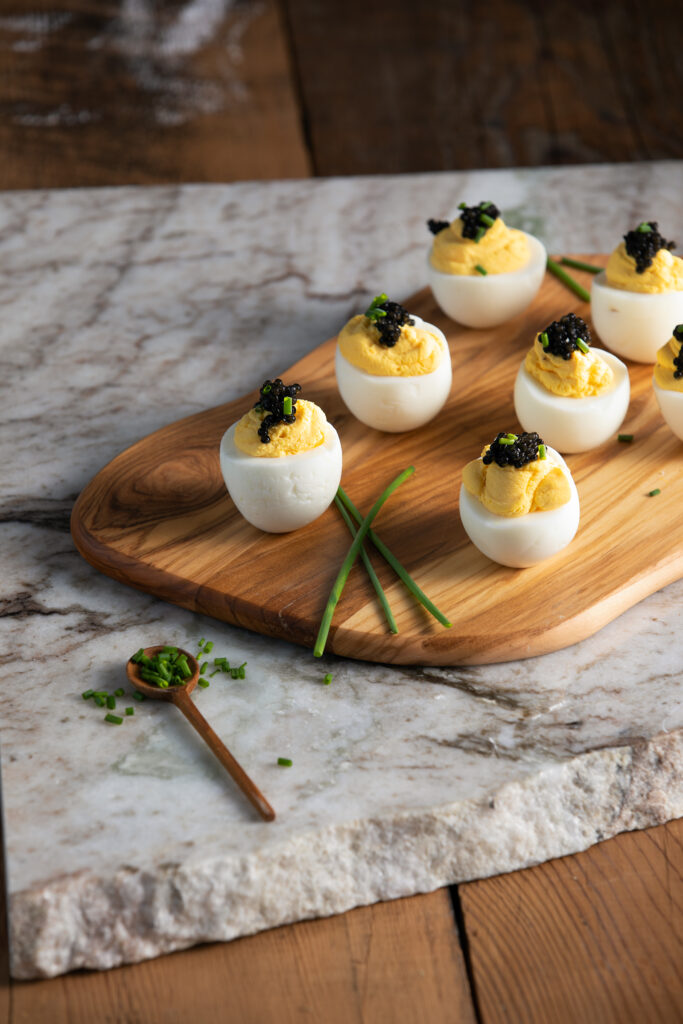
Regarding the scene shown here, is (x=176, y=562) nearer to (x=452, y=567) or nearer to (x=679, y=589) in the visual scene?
(x=452, y=567)

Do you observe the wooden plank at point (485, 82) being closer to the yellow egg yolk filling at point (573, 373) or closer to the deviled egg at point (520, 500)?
the yellow egg yolk filling at point (573, 373)

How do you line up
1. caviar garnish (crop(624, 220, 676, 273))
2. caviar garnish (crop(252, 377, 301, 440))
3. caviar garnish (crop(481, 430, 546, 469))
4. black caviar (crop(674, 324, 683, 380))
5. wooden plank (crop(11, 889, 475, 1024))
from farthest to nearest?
caviar garnish (crop(624, 220, 676, 273)) < black caviar (crop(674, 324, 683, 380)) < caviar garnish (crop(252, 377, 301, 440)) < caviar garnish (crop(481, 430, 546, 469)) < wooden plank (crop(11, 889, 475, 1024))

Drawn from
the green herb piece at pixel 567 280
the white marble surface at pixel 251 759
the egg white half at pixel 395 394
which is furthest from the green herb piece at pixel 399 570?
the green herb piece at pixel 567 280

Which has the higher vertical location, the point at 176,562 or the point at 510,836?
the point at 176,562

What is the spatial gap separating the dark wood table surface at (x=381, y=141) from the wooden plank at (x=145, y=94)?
14 millimetres

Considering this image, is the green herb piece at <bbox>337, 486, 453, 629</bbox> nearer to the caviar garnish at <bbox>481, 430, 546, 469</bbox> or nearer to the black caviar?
the caviar garnish at <bbox>481, 430, 546, 469</bbox>

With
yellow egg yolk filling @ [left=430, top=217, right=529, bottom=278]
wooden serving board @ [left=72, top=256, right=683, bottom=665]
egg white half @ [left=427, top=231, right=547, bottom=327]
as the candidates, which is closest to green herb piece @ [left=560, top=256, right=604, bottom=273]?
egg white half @ [left=427, top=231, right=547, bottom=327]

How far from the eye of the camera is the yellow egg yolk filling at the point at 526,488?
8.13ft

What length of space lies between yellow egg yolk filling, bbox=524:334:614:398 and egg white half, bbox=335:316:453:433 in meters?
0.26

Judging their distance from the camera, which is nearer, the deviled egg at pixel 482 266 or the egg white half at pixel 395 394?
the egg white half at pixel 395 394

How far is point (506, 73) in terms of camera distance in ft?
19.7

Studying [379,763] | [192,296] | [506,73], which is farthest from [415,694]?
[506,73]

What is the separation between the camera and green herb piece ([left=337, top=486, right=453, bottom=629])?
2.47 m

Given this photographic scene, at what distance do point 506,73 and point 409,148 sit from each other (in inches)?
38.2
